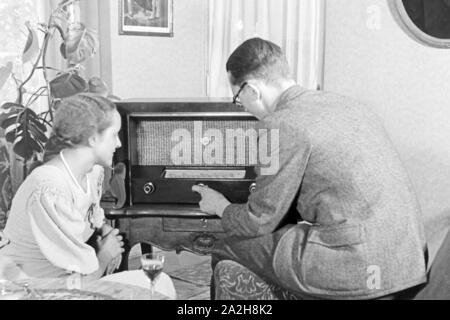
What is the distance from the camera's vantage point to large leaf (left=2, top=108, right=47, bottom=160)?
2.13 meters

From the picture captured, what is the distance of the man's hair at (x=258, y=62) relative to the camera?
1.64 m

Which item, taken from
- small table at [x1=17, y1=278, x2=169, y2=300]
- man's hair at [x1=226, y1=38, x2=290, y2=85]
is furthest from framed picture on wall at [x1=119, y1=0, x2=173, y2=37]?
small table at [x1=17, y1=278, x2=169, y2=300]

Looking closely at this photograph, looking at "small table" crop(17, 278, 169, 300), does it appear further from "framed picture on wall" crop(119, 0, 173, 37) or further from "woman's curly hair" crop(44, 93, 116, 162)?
"framed picture on wall" crop(119, 0, 173, 37)

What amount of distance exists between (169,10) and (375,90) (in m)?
1.39

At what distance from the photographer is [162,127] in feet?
6.31

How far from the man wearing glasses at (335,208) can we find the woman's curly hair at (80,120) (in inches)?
21.1

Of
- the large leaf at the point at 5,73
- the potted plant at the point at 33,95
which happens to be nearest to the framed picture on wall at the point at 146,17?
the potted plant at the point at 33,95

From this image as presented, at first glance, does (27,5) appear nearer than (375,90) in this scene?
No

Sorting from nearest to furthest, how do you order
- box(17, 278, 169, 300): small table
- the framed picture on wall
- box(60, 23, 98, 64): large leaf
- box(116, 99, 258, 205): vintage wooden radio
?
box(17, 278, 169, 300): small table → box(116, 99, 258, 205): vintage wooden radio → box(60, 23, 98, 64): large leaf → the framed picture on wall

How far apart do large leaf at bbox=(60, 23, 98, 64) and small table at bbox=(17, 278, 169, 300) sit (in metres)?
1.16

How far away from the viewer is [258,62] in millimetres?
1640
